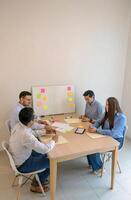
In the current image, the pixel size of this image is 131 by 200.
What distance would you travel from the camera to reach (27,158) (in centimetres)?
232

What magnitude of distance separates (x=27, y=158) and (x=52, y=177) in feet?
1.15

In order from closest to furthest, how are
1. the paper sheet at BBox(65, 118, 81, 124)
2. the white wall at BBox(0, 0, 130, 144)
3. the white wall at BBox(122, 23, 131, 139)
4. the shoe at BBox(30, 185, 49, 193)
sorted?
the shoe at BBox(30, 185, 49, 193) → the paper sheet at BBox(65, 118, 81, 124) → the white wall at BBox(0, 0, 130, 144) → the white wall at BBox(122, 23, 131, 139)

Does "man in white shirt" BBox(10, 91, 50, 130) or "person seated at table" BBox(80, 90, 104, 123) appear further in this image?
"person seated at table" BBox(80, 90, 104, 123)

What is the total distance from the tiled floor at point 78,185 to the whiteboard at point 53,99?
100cm

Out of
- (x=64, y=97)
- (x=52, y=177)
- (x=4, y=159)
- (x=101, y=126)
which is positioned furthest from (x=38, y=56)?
(x=52, y=177)

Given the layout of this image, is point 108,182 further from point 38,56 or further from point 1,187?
point 38,56

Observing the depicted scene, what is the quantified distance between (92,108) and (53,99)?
0.76 metres

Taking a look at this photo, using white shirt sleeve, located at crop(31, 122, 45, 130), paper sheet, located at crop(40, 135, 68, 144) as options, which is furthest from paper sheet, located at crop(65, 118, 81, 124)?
paper sheet, located at crop(40, 135, 68, 144)

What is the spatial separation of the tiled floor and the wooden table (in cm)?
17

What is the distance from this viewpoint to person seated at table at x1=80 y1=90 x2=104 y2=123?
3423 mm

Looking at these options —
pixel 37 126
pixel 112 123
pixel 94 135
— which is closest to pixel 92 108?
pixel 112 123

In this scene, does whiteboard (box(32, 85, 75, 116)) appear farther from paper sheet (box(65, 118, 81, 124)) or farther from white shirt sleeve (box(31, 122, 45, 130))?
white shirt sleeve (box(31, 122, 45, 130))

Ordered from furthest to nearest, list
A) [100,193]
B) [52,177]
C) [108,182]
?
[108,182] < [100,193] < [52,177]

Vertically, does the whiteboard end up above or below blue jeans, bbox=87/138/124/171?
above
